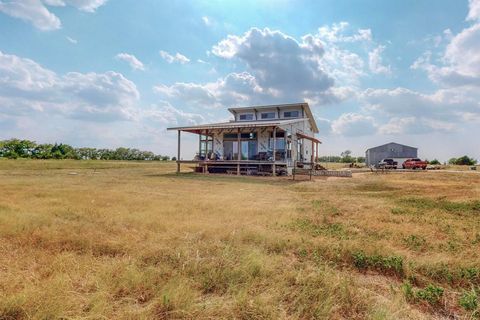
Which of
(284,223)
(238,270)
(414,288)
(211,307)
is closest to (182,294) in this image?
(211,307)

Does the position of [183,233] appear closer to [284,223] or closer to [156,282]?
[156,282]

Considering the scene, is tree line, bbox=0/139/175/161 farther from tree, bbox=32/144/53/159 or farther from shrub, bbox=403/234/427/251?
shrub, bbox=403/234/427/251

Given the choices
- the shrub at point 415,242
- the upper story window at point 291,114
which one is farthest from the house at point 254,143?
the shrub at point 415,242

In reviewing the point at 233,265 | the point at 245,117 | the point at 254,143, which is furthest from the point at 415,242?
the point at 245,117

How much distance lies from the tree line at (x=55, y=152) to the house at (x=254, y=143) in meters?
36.0

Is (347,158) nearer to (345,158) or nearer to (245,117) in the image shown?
(345,158)

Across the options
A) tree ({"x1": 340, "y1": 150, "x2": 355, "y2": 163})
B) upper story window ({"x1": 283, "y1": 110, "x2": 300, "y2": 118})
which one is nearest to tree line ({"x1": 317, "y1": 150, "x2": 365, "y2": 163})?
tree ({"x1": 340, "y1": 150, "x2": 355, "y2": 163})

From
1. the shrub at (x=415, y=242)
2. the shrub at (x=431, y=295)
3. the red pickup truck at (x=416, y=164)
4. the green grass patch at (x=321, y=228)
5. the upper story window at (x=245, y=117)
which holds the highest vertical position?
the upper story window at (x=245, y=117)

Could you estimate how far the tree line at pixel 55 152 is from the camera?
43219 mm

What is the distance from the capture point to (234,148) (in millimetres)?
25172

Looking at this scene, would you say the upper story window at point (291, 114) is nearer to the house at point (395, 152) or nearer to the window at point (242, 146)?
the window at point (242, 146)

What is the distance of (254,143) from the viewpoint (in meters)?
24.6

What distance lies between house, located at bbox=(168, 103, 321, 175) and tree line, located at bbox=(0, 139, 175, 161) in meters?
36.0

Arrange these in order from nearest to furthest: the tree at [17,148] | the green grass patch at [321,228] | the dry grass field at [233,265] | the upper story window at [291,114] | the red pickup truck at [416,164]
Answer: the dry grass field at [233,265] < the green grass patch at [321,228] < the upper story window at [291,114] < the red pickup truck at [416,164] < the tree at [17,148]
